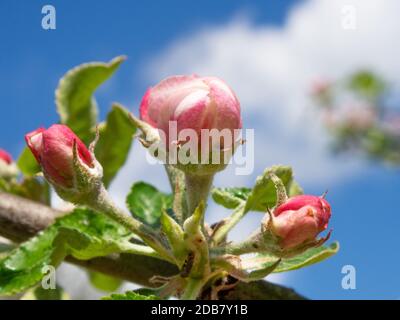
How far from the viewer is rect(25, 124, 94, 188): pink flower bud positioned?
835 mm

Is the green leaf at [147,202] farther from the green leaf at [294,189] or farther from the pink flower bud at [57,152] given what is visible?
the pink flower bud at [57,152]

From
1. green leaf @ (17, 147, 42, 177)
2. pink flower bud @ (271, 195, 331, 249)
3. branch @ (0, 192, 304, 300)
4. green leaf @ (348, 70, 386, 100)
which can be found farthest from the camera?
green leaf @ (348, 70, 386, 100)

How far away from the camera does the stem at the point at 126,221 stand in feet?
2.99

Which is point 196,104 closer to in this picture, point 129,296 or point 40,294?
point 129,296

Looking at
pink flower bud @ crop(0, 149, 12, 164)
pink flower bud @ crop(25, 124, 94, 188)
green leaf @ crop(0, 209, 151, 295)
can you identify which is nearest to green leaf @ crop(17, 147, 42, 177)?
pink flower bud @ crop(0, 149, 12, 164)

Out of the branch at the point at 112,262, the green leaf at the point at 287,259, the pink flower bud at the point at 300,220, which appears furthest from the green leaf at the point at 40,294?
the pink flower bud at the point at 300,220

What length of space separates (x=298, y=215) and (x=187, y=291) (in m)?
0.21

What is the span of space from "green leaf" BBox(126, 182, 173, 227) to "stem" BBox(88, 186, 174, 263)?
27 cm

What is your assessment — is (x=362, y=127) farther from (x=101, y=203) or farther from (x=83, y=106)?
(x=101, y=203)

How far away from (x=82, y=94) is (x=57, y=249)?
589 millimetres

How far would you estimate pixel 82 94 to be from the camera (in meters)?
1.50

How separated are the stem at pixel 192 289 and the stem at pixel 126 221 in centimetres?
4

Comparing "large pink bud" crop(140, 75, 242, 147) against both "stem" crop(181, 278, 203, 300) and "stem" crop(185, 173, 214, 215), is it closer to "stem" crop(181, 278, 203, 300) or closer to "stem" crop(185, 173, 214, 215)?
"stem" crop(185, 173, 214, 215)
